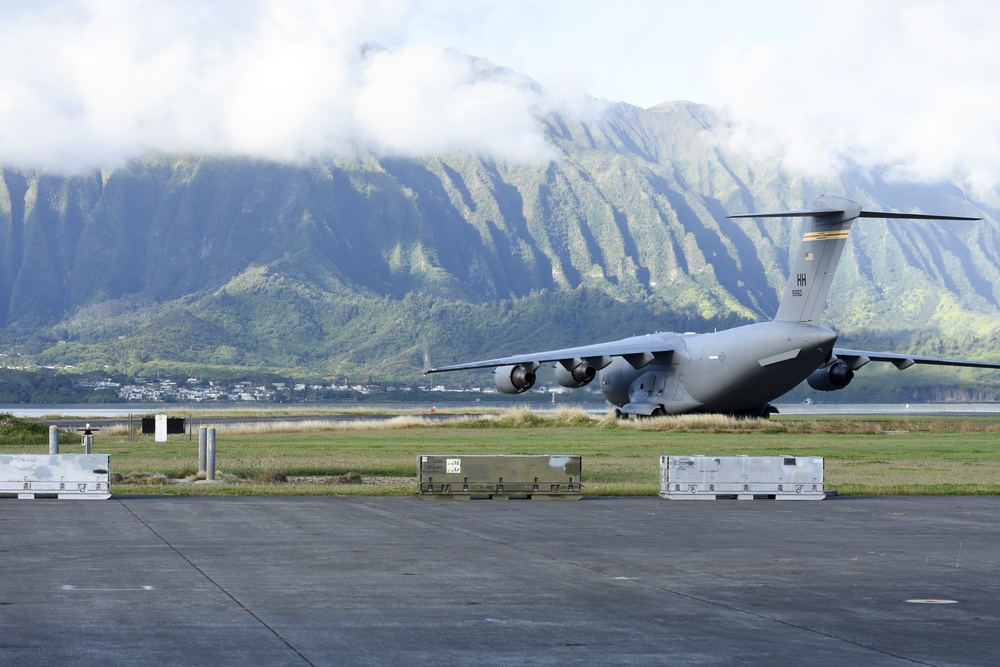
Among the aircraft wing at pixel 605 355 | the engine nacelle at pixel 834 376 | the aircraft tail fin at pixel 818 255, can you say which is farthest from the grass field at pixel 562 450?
the aircraft tail fin at pixel 818 255

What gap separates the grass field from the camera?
34.8m

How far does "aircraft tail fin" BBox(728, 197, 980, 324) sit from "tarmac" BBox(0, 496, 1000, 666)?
Answer: 106 feet

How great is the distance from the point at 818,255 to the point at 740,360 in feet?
24.3

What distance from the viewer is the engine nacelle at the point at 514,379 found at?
222ft

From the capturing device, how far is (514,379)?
222 feet

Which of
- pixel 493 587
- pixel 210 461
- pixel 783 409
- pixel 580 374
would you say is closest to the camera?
pixel 493 587

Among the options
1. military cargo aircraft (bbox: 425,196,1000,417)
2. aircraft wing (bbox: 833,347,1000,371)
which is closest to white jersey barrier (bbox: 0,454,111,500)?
military cargo aircraft (bbox: 425,196,1000,417)

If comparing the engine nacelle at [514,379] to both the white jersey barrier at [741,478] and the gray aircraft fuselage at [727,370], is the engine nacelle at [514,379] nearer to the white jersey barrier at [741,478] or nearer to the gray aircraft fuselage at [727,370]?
the gray aircraft fuselage at [727,370]

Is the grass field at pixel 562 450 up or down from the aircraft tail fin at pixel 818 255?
down

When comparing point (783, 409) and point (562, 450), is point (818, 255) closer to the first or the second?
point (562, 450)

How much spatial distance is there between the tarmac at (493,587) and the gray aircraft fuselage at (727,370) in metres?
34.5

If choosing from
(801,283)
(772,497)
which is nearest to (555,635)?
(772,497)

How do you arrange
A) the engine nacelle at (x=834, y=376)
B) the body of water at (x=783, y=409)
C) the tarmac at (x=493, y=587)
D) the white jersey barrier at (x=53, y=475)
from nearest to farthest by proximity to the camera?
1. the tarmac at (x=493, y=587)
2. the white jersey barrier at (x=53, y=475)
3. the engine nacelle at (x=834, y=376)
4. the body of water at (x=783, y=409)

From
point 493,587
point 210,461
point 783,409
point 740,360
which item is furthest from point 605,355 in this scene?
point 783,409
